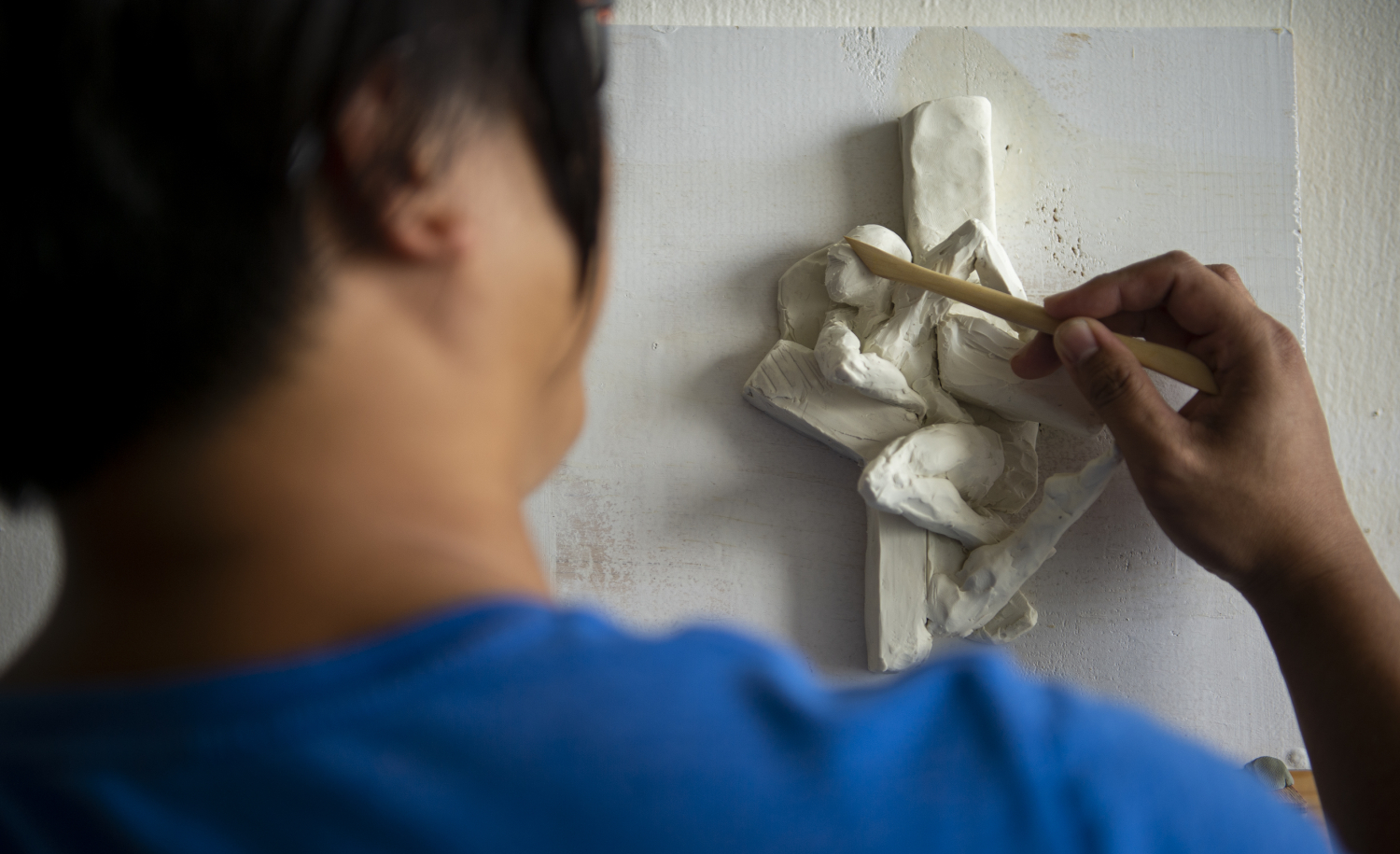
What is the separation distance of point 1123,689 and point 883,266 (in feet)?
1.41

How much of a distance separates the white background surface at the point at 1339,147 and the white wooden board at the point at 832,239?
0.04m

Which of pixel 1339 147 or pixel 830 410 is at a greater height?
pixel 1339 147

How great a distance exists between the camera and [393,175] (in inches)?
10.6

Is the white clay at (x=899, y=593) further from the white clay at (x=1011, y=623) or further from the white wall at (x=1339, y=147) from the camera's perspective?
the white wall at (x=1339, y=147)

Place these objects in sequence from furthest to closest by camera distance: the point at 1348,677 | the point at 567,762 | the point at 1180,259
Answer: the point at 1180,259 → the point at 1348,677 → the point at 567,762

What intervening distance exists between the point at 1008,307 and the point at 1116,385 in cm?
10

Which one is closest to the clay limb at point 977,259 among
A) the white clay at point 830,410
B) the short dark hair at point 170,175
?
the white clay at point 830,410

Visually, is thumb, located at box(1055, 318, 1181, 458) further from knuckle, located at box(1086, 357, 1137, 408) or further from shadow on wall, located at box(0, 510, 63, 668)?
shadow on wall, located at box(0, 510, 63, 668)

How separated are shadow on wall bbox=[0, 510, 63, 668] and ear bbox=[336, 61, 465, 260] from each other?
2.37 feet

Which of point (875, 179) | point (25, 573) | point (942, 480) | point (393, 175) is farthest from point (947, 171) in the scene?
point (25, 573)

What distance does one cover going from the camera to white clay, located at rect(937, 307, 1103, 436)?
0.73 meters

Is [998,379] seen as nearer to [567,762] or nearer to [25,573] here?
[567,762]

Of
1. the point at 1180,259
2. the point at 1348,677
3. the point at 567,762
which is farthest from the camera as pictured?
the point at 1180,259

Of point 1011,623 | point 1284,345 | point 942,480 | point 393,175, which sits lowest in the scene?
point 1011,623
